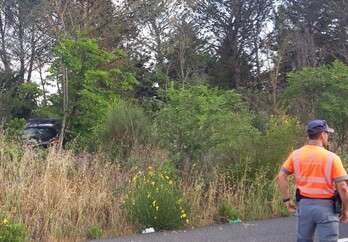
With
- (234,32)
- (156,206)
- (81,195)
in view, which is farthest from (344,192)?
(234,32)

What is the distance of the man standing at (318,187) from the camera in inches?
244

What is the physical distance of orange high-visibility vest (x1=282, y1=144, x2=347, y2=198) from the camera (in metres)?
6.25

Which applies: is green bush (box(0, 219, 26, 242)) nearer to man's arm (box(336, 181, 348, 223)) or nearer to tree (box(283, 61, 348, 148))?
man's arm (box(336, 181, 348, 223))

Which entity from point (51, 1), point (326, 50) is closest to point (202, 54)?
point (326, 50)

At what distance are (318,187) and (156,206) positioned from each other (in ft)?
15.0

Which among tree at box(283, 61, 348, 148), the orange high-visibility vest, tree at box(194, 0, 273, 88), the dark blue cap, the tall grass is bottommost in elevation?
the tall grass

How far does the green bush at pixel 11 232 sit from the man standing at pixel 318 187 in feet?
14.1

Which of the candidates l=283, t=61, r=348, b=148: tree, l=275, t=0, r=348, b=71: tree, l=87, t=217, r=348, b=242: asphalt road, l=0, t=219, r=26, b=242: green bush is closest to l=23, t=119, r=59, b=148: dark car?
l=283, t=61, r=348, b=148: tree

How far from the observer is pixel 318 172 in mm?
6293

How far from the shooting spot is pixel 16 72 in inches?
1388

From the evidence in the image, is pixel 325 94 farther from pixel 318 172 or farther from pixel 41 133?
pixel 318 172

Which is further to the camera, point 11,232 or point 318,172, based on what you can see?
point 11,232

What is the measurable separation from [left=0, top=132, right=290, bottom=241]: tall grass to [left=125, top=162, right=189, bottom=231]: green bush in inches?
9.3

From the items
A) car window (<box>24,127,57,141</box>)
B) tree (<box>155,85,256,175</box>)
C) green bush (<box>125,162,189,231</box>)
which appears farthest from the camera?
car window (<box>24,127,57,141</box>)
